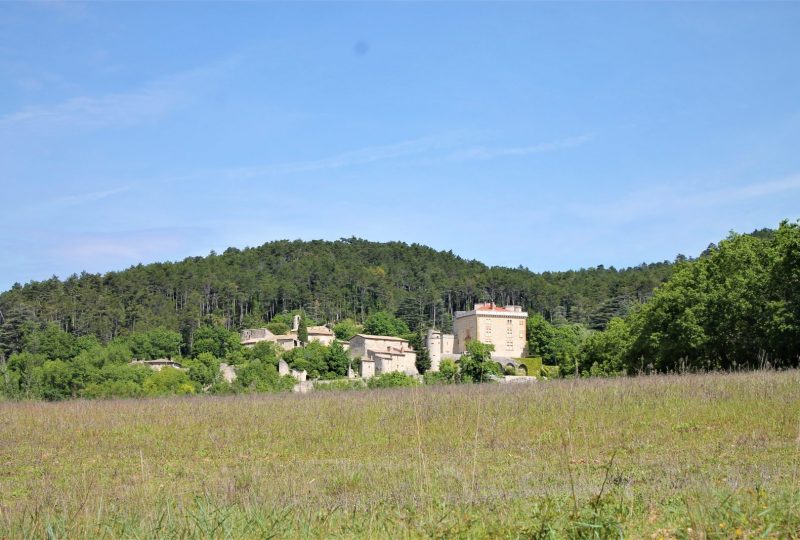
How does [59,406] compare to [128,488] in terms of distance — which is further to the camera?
[59,406]

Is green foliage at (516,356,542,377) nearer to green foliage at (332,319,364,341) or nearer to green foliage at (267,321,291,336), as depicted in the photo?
green foliage at (332,319,364,341)

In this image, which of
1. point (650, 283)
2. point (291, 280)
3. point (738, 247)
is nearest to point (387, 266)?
point (291, 280)

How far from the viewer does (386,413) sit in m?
14.9

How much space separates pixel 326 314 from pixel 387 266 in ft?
121

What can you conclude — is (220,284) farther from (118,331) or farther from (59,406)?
(59,406)

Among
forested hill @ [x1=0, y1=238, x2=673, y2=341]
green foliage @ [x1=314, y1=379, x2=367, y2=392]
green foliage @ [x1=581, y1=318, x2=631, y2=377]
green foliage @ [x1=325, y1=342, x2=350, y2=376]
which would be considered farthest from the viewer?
forested hill @ [x1=0, y1=238, x2=673, y2=341]

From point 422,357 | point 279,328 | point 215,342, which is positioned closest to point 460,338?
point 422,357

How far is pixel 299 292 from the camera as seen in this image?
135 metres

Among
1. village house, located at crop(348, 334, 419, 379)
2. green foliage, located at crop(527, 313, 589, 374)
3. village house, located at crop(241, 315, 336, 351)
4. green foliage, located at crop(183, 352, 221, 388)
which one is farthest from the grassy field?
green foliage, located at crop(527, 313, 589, 374)

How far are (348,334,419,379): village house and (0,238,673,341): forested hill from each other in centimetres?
3175

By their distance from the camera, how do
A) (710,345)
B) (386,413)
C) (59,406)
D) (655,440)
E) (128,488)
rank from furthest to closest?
(710,345) < (59,406) < (386,413) < (655,440) < (128,488)

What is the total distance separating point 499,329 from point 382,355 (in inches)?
912

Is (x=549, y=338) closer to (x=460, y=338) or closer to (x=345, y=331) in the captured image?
(x=460, y=338)

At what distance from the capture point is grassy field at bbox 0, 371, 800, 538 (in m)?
4.97
